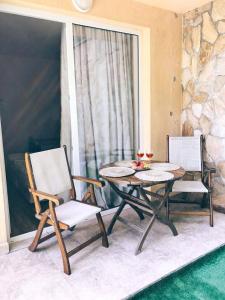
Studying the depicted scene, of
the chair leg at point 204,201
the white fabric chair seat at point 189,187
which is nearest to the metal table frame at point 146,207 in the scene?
the white fabric chair seat at point 189,187

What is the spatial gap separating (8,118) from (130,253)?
6.57 ft

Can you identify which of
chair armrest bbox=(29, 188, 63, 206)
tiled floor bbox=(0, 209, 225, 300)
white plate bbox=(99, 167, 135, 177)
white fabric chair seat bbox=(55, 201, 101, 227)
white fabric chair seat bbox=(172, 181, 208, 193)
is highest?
white plate bbox=(99, 167, 135, 177)

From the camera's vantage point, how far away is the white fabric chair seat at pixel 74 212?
2.13 metres

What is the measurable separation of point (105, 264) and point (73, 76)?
6.30 ft

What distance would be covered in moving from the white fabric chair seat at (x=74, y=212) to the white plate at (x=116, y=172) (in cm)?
35

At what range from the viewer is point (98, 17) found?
9.08ft

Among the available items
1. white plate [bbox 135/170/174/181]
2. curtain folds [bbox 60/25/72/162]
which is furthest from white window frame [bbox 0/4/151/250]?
white plate [bbox 135/170/174/181]

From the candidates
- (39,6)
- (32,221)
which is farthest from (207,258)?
(39,6)

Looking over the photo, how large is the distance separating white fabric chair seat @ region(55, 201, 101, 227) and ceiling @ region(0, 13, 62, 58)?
5.55ft

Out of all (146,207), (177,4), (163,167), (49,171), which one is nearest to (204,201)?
(163,167)

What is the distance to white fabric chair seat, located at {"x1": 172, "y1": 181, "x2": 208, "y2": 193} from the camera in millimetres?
2805

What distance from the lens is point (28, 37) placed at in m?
3.08

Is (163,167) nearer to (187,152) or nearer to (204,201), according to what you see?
(187,152)

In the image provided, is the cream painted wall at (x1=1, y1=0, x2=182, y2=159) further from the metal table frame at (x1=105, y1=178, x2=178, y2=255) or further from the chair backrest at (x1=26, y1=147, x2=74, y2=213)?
the chair backrest at (x1=26, y1=147, x2=74, y2=213)
